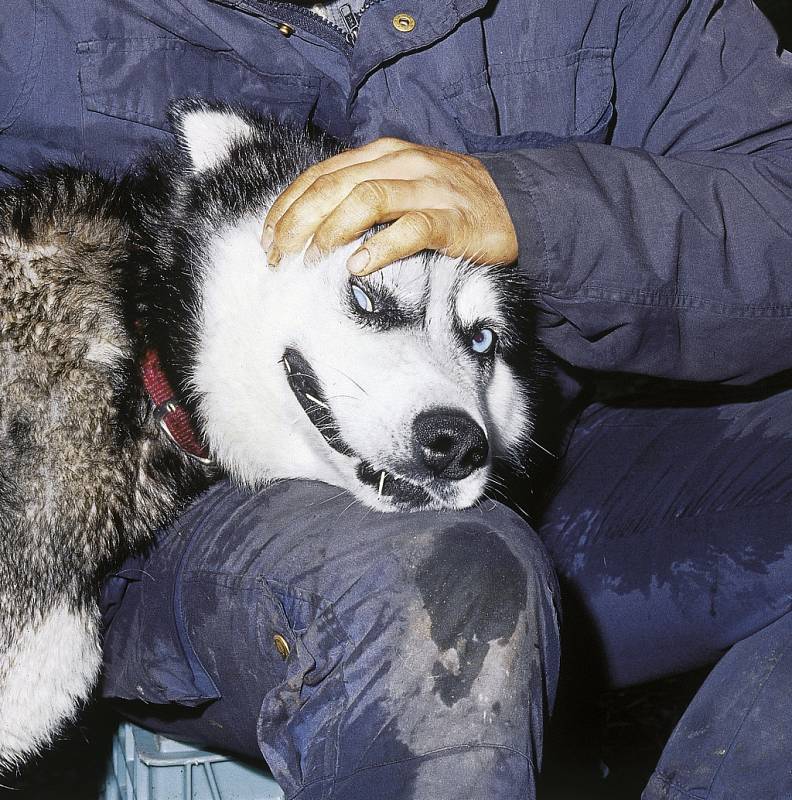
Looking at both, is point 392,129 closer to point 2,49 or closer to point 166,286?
point 166,286

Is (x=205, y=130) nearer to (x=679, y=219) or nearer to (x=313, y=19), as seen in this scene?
(x=313, y=19)

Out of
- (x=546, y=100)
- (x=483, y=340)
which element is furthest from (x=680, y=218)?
(x=546, y=100)

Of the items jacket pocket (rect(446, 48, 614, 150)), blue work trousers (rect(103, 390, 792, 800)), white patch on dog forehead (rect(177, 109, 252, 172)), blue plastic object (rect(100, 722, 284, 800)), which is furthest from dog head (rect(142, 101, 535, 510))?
blue plastic object (rect(100, 722, 284, 800))

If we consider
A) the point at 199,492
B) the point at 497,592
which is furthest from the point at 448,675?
the point at 199,492

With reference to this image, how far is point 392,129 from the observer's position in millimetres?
2162

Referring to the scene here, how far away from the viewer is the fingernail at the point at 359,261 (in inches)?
63.3

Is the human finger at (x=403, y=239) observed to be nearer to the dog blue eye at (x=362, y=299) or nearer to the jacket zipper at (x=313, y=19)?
the dog blue eye at (x=362, y=299)

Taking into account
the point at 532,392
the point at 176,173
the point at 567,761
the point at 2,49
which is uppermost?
the point at 2,49

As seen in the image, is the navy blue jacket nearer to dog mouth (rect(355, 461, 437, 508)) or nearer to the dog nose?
the dog nose

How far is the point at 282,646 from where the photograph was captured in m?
1.55

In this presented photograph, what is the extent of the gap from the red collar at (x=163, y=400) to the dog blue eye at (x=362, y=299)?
0.44 m

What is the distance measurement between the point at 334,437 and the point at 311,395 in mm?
99

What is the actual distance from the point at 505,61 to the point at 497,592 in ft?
4.65

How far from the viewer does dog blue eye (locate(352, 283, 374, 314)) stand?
177 cm
